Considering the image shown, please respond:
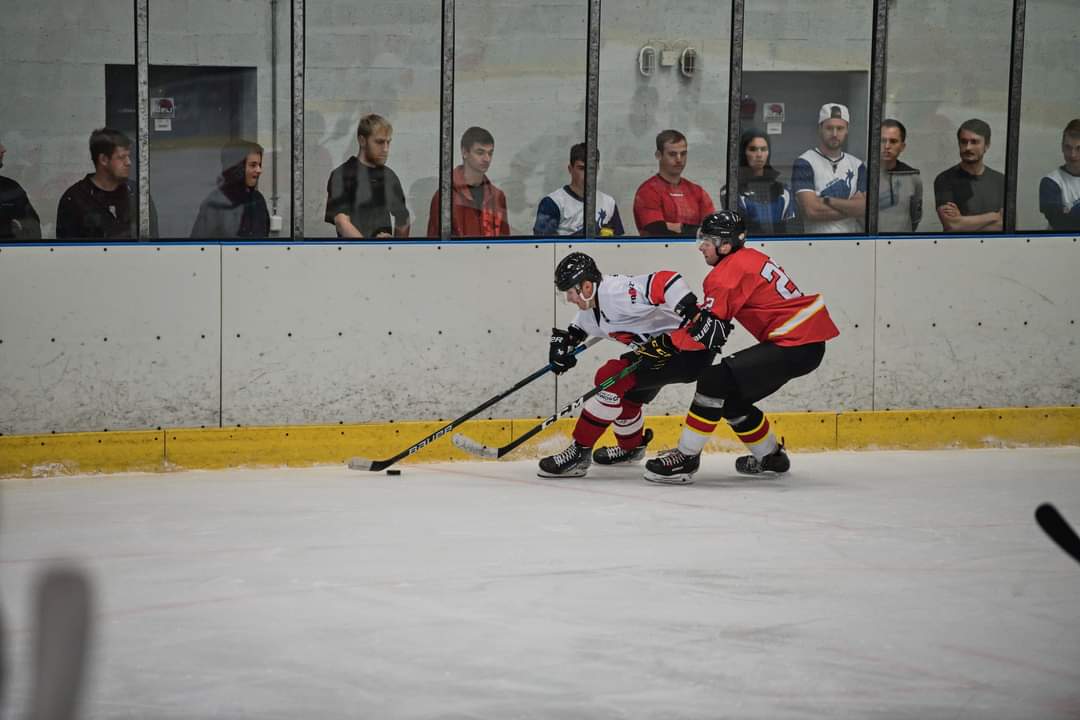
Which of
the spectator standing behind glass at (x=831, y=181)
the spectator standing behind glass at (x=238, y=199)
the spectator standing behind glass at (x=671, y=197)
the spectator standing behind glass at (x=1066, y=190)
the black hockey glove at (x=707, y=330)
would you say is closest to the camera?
the black hockey glove at (x=707, y=330)

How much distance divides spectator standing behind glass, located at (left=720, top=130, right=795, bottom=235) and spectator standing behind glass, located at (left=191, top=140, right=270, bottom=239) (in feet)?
6.78

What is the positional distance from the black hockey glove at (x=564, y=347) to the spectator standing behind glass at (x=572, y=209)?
0.65 m

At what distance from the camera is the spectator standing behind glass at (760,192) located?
241 inches

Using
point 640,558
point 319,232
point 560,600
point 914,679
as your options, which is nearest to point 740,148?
point 319,232

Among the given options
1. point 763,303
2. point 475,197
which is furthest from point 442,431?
point 763,303

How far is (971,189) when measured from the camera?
6297mm

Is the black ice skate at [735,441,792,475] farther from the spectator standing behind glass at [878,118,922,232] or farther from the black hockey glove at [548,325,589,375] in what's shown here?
the spectator standing behind glass at [878,118,922,232]

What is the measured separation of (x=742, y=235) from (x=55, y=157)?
272 cm

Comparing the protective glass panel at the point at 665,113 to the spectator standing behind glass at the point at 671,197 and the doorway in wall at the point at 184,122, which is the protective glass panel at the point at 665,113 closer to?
the spectator standing behind glass at the point at 671,197

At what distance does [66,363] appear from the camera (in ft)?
17.2

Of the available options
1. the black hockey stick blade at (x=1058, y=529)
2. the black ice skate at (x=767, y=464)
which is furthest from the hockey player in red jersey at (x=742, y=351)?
the black hockey stick blade at (x=1058, y=529)

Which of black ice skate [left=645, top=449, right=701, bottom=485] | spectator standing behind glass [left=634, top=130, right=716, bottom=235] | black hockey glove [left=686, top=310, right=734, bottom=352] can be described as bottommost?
black ice skate [left=645, top=449, right=701, bottom=485]

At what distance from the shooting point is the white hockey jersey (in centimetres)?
512

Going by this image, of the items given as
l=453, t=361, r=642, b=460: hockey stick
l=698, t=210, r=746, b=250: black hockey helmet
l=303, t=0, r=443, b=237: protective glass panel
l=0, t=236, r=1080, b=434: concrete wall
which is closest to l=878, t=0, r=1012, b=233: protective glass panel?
l=0, t=236, r=1080, b=434: concrete wall
